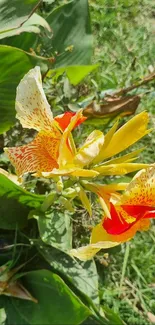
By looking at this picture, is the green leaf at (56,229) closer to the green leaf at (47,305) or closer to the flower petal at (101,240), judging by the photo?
the green leaf at (47,305)

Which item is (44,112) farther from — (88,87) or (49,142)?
(88,87)

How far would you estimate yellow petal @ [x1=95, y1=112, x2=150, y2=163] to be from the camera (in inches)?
38.5

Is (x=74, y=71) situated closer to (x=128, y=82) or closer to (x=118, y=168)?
(x=128, y=82)

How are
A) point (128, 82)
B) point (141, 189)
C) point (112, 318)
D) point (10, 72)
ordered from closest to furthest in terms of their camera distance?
point (141, 189), point (10, 72), point (112, 318), point (128, 82)

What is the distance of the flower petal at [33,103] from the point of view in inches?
37.3

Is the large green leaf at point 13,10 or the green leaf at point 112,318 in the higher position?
A: the large green leaf at point 13,10

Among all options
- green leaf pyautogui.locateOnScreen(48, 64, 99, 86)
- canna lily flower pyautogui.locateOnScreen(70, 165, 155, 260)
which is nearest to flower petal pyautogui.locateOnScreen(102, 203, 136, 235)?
canna lily flower pyautogui.locateOnScreen(70, 165, 155, 260)

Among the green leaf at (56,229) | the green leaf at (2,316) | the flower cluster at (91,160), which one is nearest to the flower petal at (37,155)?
the flower cluster at (91,160)

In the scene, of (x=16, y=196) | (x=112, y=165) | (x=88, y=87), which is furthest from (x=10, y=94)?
(x=88, y=87)

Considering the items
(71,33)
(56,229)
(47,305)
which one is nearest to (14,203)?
(56,229)

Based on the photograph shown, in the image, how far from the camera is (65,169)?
0.93m

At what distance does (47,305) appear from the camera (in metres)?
1.23

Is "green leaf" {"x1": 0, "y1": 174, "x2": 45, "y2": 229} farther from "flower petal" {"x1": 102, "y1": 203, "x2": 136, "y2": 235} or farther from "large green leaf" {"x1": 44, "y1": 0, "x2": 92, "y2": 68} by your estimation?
"large green leaf" {"x1": 44, "y1": 0, "x2": 92, "y2": 68}

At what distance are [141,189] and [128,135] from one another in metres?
0.12
